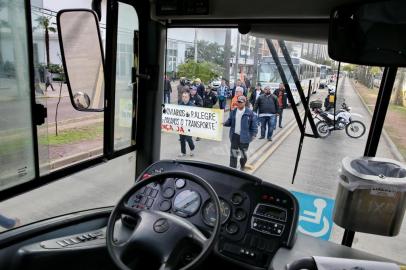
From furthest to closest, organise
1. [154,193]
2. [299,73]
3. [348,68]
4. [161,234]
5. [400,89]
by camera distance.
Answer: [299,73], [348,68], [400,89], [154,193], [161,234]

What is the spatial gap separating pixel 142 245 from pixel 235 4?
150 cm

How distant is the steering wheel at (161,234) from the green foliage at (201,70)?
1.46 metres

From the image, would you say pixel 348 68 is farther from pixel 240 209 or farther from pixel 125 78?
pixel 125 78

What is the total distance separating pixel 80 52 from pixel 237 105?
1.24m

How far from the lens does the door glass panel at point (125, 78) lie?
219 cm

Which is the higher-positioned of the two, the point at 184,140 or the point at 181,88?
the point at 181,88

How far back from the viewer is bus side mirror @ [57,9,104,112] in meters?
1.70

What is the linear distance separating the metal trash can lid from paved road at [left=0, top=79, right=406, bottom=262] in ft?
0.38

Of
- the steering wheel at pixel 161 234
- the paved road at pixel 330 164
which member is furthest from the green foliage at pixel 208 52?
the steering wheel at pixel 161 234

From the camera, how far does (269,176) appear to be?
8.16 feet

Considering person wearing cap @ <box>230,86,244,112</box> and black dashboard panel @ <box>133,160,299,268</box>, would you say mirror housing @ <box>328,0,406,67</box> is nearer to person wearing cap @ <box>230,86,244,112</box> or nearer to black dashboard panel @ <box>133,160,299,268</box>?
black dashboard panel @ <box>133,160,299,268</box>

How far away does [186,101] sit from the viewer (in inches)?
101

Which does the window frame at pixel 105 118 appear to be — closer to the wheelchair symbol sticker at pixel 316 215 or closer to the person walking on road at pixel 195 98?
the person walking on road at pixel 195 98

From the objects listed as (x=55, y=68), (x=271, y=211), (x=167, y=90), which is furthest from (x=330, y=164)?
(x=55, y=68)
